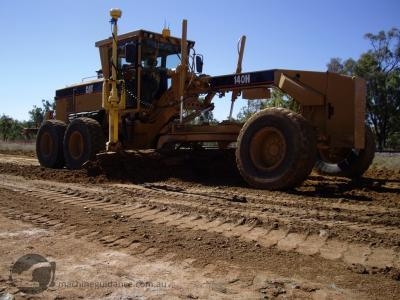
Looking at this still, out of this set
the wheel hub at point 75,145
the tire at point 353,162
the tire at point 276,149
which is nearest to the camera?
the tire at point 276,149

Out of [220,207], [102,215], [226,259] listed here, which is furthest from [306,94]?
[226,259]

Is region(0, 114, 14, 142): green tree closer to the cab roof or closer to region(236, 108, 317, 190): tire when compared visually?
the cab roof

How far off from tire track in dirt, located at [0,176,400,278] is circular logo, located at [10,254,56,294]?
67 cm

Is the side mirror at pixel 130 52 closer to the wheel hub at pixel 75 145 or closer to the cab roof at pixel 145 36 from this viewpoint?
the cab roof at pixel 145 36

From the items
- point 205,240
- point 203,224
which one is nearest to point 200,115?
point 203,224

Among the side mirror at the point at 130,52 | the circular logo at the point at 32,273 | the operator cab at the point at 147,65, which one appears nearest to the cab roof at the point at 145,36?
the operator cab at the point at 147,65

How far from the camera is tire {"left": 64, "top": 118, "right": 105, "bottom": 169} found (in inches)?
391

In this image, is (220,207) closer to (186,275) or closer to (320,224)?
(320,224)

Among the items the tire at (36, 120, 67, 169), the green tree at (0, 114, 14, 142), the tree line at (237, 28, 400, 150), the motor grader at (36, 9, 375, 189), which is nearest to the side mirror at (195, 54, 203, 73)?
the motor grader at (36, 9, 375, 189)

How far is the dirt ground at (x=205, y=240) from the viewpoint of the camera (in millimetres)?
3184

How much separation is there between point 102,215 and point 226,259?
2096 millimetres

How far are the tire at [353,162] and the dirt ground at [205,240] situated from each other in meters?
0.84

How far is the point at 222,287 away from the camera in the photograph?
317cm

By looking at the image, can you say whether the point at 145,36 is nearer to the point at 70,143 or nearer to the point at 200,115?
the point at 200,115
